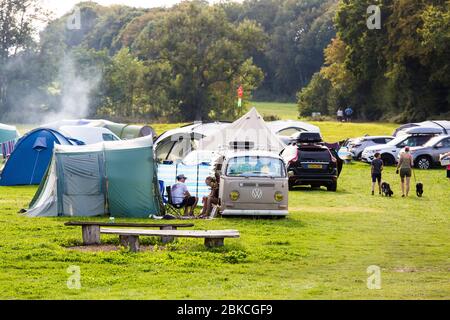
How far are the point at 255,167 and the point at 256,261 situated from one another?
25.4 ft

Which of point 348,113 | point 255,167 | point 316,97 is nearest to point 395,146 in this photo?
point 255,167

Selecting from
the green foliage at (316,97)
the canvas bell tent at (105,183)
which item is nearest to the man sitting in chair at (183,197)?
the canvas bell tent at (105,183)

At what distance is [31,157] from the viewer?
37.0m

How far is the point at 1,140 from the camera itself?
55.9 metres

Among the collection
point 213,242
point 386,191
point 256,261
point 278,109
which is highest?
point 213,242

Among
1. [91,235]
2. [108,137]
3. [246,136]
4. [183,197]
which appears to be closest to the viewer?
[91,235]

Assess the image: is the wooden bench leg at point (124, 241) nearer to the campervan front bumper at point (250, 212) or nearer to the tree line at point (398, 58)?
the campervan front bumper at point (250, 212)

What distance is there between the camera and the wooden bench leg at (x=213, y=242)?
19016 mm

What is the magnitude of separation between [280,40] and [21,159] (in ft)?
359

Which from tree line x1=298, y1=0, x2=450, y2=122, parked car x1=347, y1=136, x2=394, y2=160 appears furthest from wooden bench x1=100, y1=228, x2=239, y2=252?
tree line x1=298, y1=0, x2=450, y2=122

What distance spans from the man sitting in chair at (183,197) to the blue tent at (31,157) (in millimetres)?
10985

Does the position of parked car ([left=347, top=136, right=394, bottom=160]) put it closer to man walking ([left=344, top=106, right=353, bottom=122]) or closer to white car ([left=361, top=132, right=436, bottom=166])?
white car ([left=361, top=132, right=436, bottom=166])

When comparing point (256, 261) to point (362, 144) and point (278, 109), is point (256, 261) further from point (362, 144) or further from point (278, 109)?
point (278, 109)
